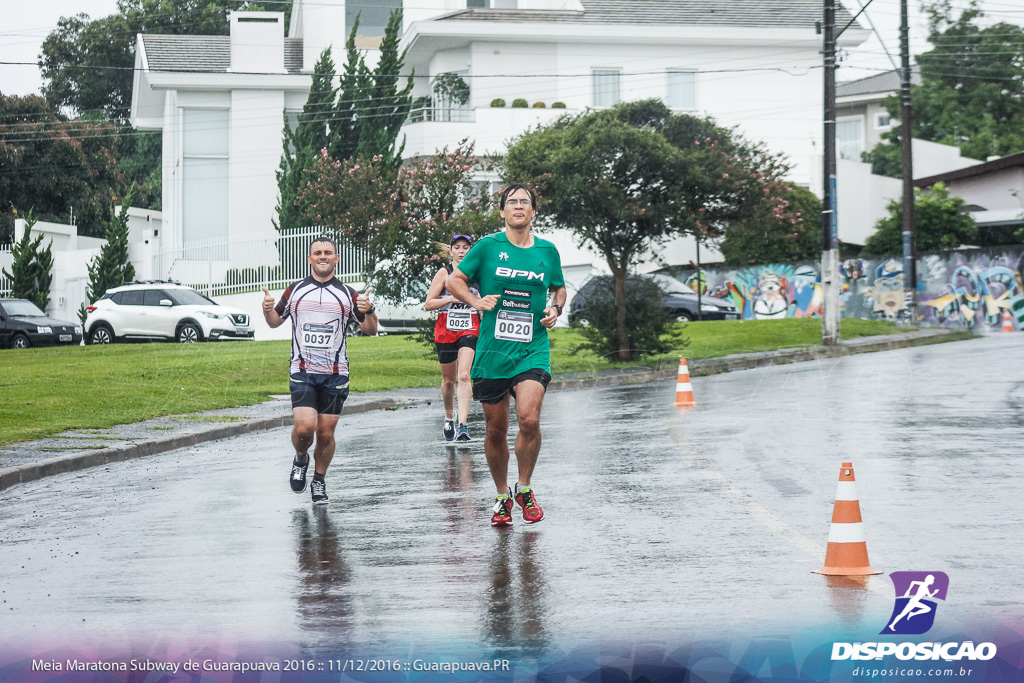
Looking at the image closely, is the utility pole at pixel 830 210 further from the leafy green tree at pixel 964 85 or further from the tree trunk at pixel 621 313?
the leafy green tree at pixel 964 85

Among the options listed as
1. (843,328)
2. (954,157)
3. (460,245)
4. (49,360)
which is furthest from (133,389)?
(954,157)

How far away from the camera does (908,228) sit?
35625 millimetres

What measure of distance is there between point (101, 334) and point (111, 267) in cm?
538

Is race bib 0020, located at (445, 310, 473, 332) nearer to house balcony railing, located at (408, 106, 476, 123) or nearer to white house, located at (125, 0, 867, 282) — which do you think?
white house, located at (125, 0, 867, 282)

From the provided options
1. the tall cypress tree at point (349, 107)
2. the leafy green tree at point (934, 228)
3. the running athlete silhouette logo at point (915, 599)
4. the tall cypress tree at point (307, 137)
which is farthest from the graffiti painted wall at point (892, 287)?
the running athlete silhouette logo at point (915, 599)

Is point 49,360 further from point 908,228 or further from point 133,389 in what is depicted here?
point 908,228

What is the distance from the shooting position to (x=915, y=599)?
580 centimetres

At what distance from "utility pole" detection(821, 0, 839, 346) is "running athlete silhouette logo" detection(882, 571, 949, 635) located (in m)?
22.7

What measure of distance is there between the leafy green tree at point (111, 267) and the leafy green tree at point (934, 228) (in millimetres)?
22444

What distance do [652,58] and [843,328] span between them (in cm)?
1582

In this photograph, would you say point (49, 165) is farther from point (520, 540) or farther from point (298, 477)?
point (520, 540)

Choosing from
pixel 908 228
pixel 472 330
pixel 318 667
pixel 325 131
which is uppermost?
pixel 325 131

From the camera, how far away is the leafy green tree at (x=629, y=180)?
2303 centimetres

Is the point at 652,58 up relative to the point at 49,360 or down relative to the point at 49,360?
up
